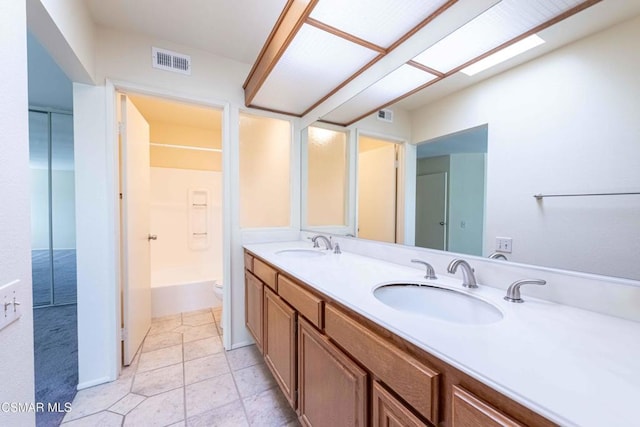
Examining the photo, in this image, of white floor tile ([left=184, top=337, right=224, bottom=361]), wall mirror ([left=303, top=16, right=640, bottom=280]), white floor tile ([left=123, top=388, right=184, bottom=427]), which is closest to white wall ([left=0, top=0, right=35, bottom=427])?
white floor tile ([left=123, top=388, right=184, bottom=427])

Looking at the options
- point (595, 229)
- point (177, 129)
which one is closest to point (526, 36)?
point (595, 229)

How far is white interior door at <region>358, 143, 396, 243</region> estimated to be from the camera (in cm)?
158

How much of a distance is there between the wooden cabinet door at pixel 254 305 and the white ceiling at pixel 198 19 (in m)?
1.76

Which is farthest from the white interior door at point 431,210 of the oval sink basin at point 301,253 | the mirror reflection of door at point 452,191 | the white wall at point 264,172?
the white wall at point 264,172

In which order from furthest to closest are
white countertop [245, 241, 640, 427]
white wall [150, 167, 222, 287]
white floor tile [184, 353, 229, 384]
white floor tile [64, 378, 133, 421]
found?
white wall [150, 167, 222, 287], white floor tile [184, 353, 229, 384], white floor tile [64, 378, 133, 421], white countertop [245, 241, 640, 427]

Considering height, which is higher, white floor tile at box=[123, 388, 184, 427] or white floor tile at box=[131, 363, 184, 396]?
white floor tile at box=[123, 388, 184, 427]

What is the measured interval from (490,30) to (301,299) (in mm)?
1374

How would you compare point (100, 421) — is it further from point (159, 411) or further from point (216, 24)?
point (216, 24)

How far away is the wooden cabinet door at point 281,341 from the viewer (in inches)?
49.9

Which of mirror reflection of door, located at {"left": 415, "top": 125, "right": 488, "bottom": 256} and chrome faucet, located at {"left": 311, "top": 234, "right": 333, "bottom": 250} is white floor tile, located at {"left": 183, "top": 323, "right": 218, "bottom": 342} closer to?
chrome faucet, located at {"left": 311, "top": 234, "right": 333, "bottom": 250}

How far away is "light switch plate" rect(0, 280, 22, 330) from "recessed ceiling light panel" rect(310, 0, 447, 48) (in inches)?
58.0

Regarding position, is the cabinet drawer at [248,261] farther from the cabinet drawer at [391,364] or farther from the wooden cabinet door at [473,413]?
the wooden cabinet door at [473,413]

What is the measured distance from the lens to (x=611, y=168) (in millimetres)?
748

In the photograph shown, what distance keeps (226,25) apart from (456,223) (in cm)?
192
